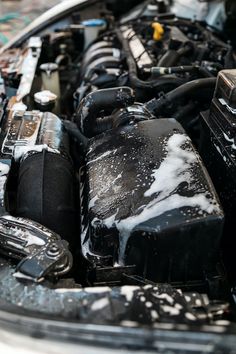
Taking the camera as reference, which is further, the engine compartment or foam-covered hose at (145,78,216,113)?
foam-covered hose at (145,78,216,113)

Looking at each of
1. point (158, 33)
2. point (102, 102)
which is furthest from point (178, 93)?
point (158, 33)

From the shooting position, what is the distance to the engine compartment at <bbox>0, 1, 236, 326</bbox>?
1.04m

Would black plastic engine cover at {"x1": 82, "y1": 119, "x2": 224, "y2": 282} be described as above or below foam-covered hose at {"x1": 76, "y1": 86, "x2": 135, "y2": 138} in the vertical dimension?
below

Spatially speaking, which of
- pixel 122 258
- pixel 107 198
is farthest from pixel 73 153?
pixel 122 258

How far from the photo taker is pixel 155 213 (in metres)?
1.20

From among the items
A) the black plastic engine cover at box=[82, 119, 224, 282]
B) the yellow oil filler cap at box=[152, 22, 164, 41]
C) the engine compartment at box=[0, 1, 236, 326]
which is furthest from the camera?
the yellow oil filler cap at box=[152, 22, 164, 41]

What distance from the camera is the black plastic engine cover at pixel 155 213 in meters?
1.18

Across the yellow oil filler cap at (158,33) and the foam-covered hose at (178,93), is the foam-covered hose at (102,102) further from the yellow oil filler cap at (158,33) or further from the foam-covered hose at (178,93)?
the yellow oil filler cap at (158,33)

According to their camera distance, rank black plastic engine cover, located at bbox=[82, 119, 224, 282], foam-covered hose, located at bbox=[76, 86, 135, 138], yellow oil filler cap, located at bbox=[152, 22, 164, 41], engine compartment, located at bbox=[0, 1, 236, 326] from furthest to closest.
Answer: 1. yellow oil filler cap, located at bbox=[152, 22, 164, 41]
2. foam-covered hose, located at bbox=[76, 86, 135, 138]
3. black plastic engine cover, located at bbox=[82, 119, 224, 282]
4. engine compartment, located at bbox=[0, 1, 236, 326]

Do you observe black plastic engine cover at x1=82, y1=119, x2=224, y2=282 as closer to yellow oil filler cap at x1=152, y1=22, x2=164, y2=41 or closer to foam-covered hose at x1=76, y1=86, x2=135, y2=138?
foam-covered hose at x1=76, y1=86, x2=135, y2=138

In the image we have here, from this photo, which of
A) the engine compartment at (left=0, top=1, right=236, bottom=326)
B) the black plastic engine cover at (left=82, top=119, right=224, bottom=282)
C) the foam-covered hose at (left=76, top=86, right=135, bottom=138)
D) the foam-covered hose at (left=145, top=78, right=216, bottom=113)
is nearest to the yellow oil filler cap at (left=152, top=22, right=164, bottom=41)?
the engine compartment at (left=0, top=1, right=236, bottom=326)

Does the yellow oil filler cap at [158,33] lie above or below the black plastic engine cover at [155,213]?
above

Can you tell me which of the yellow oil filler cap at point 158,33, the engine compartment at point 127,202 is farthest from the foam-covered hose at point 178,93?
the yellow oil filler cap at point 158,33

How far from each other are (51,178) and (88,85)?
0.95 metres
